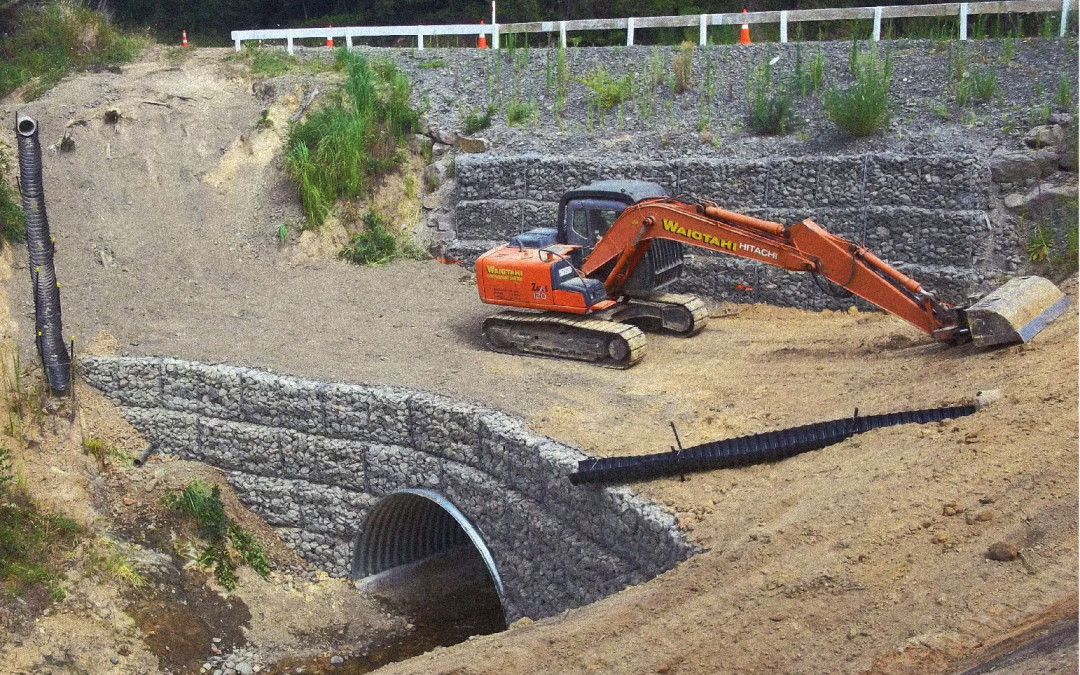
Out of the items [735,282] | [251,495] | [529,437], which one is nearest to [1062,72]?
[735,282]

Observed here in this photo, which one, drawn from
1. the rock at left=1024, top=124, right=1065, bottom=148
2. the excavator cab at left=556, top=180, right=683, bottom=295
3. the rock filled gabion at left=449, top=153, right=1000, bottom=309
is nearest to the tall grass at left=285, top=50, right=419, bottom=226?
the rock filled gabion at left=449, top=153, right=1000, bottom=309

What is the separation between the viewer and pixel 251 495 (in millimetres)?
15367

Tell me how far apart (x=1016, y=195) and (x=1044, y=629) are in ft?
33.9

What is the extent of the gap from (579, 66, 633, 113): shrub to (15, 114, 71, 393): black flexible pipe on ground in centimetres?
976

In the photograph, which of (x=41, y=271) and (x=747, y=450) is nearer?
(x=747, y=450)

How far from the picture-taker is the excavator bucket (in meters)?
11.9

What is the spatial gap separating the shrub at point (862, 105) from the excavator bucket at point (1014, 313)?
5.39 m

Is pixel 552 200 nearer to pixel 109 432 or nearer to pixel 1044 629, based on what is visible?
pixel 109 432

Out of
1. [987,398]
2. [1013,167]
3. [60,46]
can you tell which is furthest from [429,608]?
[60,46]

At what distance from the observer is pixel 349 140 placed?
20.1m

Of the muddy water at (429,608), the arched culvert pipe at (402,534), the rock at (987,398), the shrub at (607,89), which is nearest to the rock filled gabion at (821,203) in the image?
the shrub at (607,89)

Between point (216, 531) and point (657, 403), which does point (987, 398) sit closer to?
→ point (657, 403)

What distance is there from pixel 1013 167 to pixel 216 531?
40.1ft

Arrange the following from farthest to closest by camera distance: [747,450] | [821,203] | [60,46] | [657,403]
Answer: [60,46] < [821,203] < [657,403] < [747,450]
